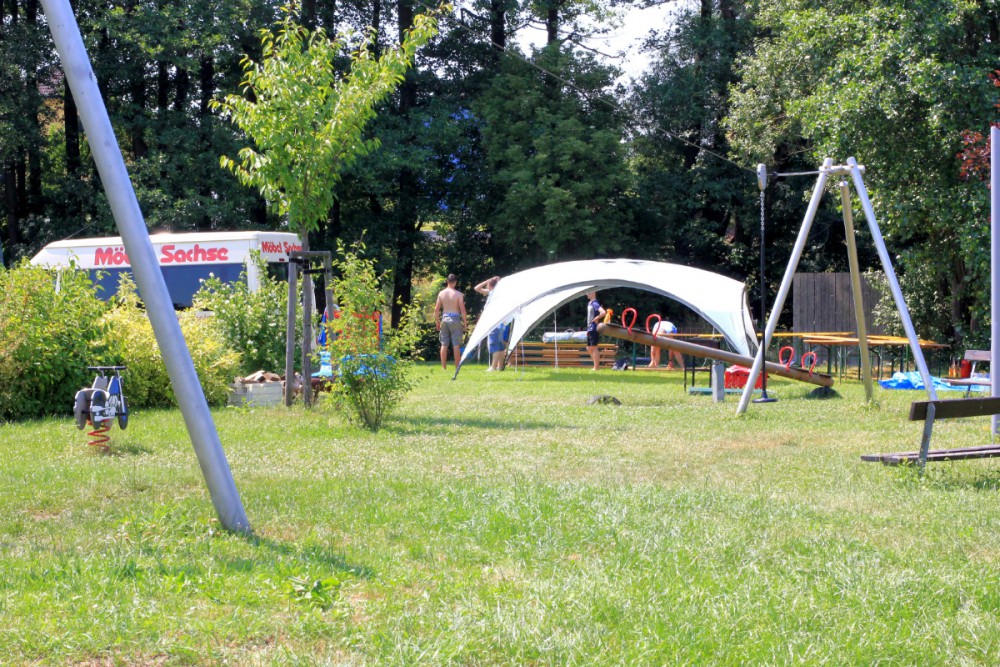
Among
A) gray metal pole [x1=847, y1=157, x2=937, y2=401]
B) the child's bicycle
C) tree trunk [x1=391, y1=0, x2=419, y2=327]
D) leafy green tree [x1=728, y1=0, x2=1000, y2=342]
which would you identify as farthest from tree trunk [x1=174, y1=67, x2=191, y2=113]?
the child's bicycle

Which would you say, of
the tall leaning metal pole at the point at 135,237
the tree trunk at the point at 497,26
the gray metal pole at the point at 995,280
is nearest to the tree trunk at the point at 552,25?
the tree trunk at the point at 497,26

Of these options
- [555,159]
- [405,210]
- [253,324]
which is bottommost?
[253,324]

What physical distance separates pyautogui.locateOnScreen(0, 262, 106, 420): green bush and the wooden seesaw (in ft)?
23.4

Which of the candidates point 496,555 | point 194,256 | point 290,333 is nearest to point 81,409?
point 496,555

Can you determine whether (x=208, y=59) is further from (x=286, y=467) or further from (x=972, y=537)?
(x=972, y=537)

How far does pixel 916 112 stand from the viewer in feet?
62.2

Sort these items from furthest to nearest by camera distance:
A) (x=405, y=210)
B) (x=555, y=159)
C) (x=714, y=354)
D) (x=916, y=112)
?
(x=405, y=210)
(x=555, y=159)
(x=916, y=112)
(x=714, y=354)

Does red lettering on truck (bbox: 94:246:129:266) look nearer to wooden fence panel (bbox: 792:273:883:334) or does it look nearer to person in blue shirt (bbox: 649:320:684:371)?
person in blue shirt (bbox: 649:320:684:371)

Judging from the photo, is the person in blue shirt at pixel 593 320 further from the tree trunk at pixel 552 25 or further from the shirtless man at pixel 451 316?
the tree trunk at pixel 552 25

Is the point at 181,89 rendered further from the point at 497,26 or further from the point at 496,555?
the point at 496,555

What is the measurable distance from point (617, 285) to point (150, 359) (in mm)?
8034

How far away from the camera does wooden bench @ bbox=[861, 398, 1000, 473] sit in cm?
678

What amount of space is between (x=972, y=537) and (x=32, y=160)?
1184 inches

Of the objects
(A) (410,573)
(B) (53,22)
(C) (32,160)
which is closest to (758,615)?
(A) (410,573)
